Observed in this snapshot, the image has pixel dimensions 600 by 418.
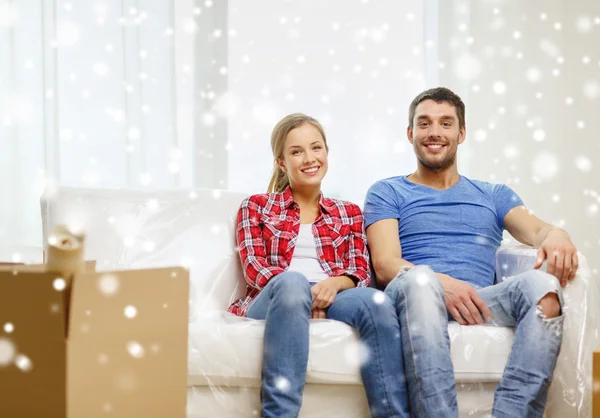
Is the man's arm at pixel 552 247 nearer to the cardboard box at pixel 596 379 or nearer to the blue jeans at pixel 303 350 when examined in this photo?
the blue jeans at pixel 303 350

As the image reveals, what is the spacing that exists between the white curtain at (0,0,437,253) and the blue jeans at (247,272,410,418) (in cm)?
127

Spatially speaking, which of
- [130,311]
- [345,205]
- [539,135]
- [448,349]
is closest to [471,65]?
[539,135]

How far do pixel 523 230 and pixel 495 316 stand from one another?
36cm

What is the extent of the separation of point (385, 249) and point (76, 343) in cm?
109

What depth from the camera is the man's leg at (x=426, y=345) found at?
140 cm

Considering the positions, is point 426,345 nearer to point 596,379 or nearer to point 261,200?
point 596,379

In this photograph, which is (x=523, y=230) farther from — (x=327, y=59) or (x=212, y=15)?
(x=212, y=15)

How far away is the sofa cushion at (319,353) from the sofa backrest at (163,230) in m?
0.22

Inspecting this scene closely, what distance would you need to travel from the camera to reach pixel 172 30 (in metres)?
2.67

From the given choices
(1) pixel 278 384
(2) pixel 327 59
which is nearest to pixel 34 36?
(2) pixel 327 59

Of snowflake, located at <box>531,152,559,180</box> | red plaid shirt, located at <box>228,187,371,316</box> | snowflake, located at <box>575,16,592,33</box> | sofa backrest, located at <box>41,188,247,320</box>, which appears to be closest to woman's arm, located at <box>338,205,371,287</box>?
red plaid shirt, located at <box>228,187,371,316</box>

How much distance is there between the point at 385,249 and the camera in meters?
1.81

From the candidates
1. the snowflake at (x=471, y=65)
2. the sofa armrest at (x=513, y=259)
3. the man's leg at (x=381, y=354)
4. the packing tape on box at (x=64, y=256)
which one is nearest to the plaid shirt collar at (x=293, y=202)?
the man's leg at (x=381, y=354)

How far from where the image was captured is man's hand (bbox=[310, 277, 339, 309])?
1626mm
